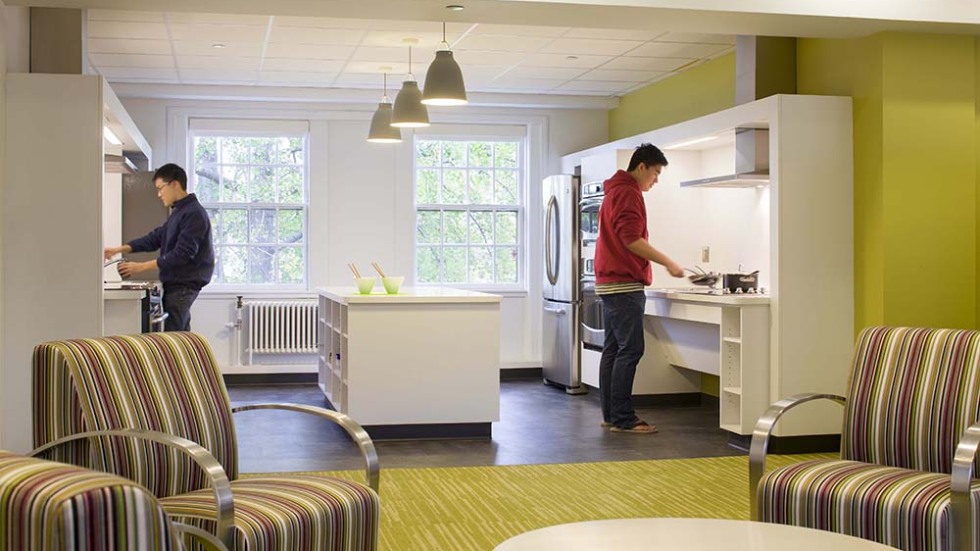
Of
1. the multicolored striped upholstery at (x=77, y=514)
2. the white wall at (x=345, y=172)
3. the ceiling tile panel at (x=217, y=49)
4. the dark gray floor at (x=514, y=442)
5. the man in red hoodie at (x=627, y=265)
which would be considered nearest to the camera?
the multicolored striped upholstery at (x=77, y=514)

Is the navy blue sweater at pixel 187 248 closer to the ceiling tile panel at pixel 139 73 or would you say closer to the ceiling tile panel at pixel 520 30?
the ceiling tile panel at pixel 139 73

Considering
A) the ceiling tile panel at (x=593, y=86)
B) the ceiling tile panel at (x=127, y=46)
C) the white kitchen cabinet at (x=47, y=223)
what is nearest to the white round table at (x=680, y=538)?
the white kitchen cabinet at (x=47, y=223)

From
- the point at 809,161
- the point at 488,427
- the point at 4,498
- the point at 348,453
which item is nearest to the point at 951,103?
the point at 809,161

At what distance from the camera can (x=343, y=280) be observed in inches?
374

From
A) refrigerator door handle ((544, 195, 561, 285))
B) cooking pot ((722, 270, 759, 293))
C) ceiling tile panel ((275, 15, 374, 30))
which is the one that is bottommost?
cooking pot ((722, 270, 759, 293))

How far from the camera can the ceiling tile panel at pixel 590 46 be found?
7.16 meters

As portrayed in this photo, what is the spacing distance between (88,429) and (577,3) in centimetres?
318

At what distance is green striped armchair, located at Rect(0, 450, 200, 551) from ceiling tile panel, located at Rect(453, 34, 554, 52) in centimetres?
577

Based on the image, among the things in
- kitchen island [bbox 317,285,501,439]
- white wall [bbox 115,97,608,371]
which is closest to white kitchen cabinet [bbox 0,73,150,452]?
kitchen island [bbox 317,285,501,439]

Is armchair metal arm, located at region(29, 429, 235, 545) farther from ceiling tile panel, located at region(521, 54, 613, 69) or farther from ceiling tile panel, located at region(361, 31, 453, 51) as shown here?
ceiling tile panel, located at region(521, 54, 613, 69)

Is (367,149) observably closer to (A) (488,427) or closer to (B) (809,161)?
(A) (488,427)

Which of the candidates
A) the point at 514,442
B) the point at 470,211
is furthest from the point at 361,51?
the point at 514,442

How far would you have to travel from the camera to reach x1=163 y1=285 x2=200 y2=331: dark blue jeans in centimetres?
675

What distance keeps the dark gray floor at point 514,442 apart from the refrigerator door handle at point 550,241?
1.35 meters
